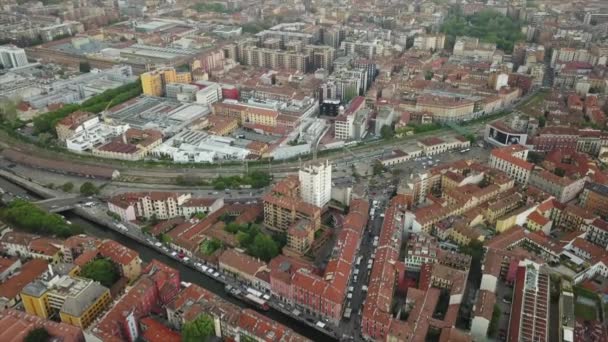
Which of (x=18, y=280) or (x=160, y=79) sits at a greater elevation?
(x=160, y=79)

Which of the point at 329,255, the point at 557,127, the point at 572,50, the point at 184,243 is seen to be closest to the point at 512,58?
the point at 572,50

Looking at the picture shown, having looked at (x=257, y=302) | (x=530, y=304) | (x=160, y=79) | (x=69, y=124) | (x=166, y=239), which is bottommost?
(x=257, y=302)

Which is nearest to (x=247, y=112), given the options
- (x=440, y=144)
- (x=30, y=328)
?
(x=440, y=144)

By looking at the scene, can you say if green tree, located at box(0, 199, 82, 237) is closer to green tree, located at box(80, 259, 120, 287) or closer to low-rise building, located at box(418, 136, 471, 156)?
green tree, located at box(80, 259, 120, 287)

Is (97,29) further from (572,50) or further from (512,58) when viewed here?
(572,50)

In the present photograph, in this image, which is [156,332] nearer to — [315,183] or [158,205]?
[158,205]

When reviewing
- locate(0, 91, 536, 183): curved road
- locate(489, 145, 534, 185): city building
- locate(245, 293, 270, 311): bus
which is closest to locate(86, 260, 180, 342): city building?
locate(245, 293, 270, 311): bus
